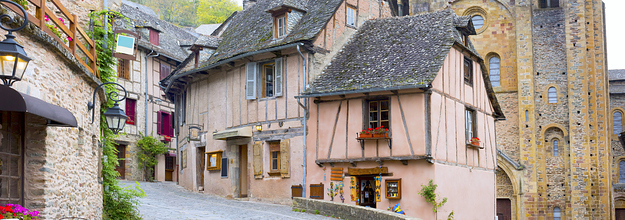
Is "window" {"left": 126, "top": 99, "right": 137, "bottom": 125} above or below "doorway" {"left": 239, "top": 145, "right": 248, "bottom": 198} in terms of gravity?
above

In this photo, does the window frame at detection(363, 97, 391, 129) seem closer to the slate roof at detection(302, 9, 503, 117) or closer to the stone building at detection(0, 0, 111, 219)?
the slate roof at detection(302, 9, 503, 117)

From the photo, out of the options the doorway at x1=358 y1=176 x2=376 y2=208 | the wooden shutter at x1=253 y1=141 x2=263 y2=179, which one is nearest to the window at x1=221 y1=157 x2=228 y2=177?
the wooden shutter at x1=253 y1=141 x2=263 y2=179

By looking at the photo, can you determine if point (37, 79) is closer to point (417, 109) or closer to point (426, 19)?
point (417, 109)

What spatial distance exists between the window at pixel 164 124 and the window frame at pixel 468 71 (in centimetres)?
1526

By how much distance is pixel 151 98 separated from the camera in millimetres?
29484

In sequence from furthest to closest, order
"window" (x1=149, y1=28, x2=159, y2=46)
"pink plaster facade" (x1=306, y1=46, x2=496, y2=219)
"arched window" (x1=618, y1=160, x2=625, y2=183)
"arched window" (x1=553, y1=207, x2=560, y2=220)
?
"arched window" (x1=618, y1=160, x2=625, y2=183) → "window" (x1=149, y1=28, x2=159, y2=46) → "arched window" (x1=553, y1=207, x2=560, y2=220) → "pink plaster facade" (x1=306, y1=46, x2=496, y2=219)

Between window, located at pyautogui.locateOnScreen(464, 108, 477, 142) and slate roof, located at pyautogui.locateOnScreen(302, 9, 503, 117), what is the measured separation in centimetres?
191

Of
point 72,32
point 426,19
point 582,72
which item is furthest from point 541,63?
point 72,32

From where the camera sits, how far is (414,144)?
16.4 metres

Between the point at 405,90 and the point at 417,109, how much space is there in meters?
0.56

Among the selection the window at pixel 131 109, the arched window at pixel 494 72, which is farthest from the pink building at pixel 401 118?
the window at pixel 131 109

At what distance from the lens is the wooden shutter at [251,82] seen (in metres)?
19.3

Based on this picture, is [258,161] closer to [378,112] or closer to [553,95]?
[378,112]

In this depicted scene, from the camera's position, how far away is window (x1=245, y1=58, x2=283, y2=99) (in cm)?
1934
